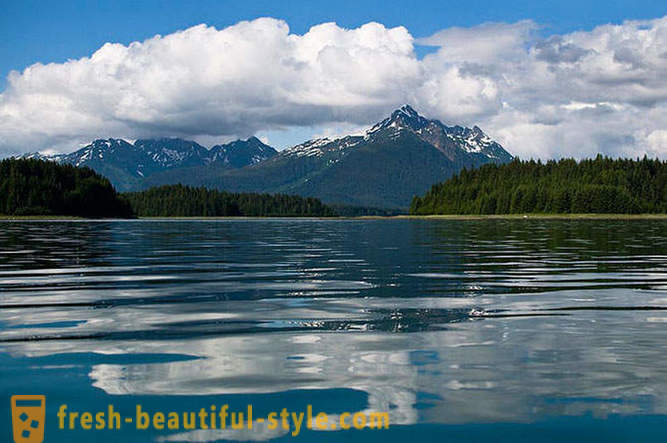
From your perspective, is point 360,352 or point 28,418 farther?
point 360,352

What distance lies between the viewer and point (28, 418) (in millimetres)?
9945

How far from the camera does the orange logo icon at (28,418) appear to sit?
9242 millimetres

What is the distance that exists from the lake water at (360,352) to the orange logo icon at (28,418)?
0.14 m

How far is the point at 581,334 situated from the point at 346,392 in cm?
780

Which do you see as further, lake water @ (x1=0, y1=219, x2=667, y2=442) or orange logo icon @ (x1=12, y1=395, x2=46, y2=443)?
lake water @ (x1=0, y1=219, x2=667, y2=442)

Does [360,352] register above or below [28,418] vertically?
above

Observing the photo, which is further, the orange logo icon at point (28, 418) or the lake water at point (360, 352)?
the lake water at point (360, 352)

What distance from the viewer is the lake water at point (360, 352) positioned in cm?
995

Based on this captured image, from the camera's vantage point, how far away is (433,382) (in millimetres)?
11688

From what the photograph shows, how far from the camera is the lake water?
392 inches

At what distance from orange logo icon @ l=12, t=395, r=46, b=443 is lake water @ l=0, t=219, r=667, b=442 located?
14cm

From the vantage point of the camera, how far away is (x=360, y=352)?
14.1 m

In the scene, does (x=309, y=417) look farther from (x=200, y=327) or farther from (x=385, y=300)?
(x=385, y=300)

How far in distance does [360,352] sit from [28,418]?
672cm
